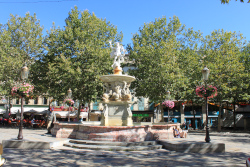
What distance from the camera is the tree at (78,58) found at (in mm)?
24078

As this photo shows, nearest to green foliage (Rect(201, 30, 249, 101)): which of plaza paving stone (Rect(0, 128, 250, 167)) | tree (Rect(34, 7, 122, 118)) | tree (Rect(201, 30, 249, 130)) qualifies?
tree (Rect(201, 30, 249, 130))

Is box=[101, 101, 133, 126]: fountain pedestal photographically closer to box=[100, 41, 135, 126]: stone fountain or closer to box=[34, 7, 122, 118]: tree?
box=[100, 41, 135, 126]: stone fountain

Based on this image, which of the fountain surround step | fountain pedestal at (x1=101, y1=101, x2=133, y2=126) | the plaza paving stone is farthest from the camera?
fountain pedestal at (x1=101, y1=101, x2=133, y2=126)

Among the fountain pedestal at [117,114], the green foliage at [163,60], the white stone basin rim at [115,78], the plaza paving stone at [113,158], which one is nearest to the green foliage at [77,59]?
the green foliage at [163,60]

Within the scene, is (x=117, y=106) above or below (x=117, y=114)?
above

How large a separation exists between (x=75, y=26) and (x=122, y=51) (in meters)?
13.5

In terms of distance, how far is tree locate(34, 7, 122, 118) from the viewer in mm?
24078

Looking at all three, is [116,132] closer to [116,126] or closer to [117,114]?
[116,126]

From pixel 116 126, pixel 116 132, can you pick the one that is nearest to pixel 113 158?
pixel 116 132

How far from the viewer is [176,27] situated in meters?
27.7

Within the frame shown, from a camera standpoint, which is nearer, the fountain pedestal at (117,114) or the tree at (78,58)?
the fountain pedestal at (117,114)

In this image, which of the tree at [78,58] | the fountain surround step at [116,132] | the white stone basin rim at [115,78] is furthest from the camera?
the tree at [78,58]

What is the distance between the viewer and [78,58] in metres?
25.2

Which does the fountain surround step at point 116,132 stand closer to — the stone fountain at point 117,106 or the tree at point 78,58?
the stone fountain at point 117,106
